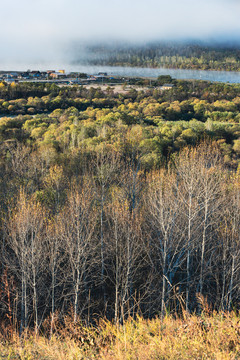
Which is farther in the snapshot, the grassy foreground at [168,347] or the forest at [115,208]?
the forest at [115,208]

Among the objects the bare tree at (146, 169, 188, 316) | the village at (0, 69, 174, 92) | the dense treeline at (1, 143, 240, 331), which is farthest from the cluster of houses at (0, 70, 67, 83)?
the bare tree at (146, 169, 188, 316)

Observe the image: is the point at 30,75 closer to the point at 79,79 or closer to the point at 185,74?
the point at 79,79

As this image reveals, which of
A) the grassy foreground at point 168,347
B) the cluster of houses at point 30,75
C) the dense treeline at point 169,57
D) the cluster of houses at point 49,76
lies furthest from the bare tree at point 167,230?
the dense treeline at point 169,57

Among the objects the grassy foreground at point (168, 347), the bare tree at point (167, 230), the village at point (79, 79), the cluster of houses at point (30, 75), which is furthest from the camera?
the cluster of houses at point (30, 75)

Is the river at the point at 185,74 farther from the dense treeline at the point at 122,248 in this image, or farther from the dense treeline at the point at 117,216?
the dense treeline at the point at 122,248

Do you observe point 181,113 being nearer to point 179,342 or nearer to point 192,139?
point 192,139

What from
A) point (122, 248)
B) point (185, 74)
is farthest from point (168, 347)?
point (185, 74)
